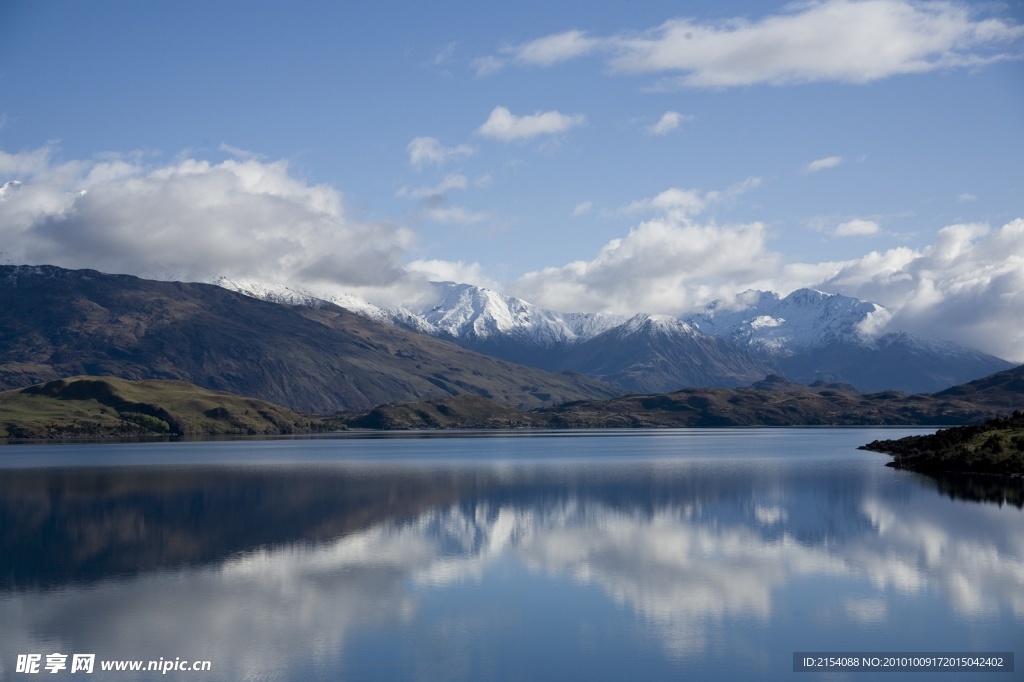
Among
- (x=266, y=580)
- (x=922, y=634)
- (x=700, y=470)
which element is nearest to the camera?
(x=922, y=634)

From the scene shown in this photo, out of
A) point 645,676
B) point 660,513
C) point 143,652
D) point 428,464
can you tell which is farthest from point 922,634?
point 428,464

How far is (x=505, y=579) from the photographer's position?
46.7m

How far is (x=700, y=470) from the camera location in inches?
4461

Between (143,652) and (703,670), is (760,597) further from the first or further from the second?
(143,652)

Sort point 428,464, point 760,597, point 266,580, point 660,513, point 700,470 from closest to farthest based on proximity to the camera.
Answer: point 760,597
point 266,580
point 660,513
point 700,470
point 428,464

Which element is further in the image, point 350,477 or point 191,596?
point 350,477

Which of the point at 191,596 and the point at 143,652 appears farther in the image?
the point at 191,596

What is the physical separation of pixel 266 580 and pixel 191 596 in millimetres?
3970

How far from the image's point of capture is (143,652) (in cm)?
3347

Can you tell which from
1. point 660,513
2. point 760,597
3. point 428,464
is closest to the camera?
point 760,597

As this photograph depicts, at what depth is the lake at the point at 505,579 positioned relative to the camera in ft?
109

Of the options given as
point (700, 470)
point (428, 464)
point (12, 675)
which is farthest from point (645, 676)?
point (428, 464)

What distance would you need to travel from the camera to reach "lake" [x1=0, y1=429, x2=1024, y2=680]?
33281mm

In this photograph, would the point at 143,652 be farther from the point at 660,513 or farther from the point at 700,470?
the point at 700,470
